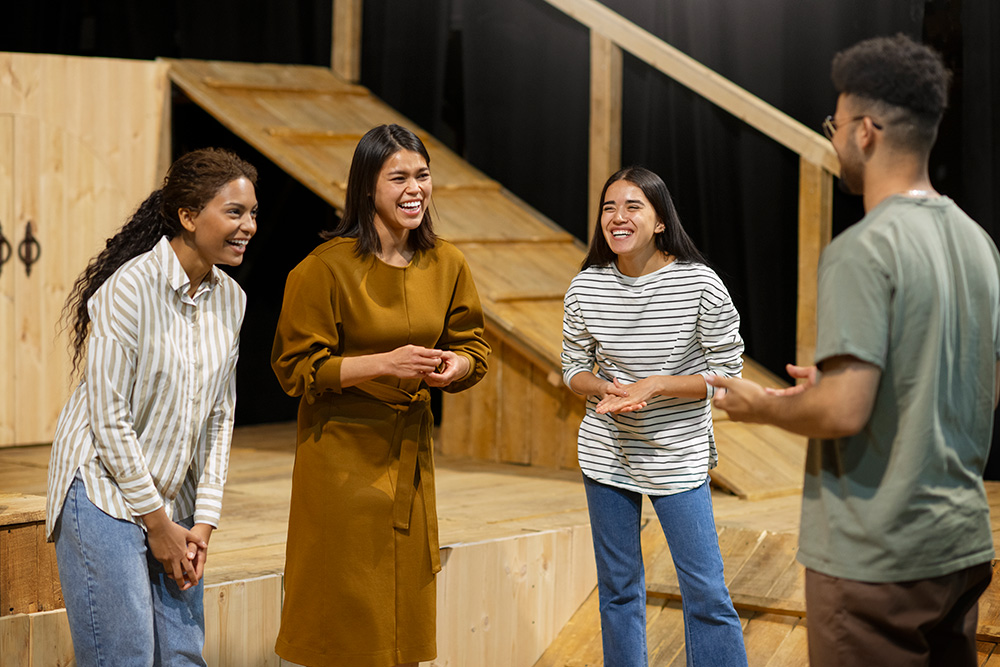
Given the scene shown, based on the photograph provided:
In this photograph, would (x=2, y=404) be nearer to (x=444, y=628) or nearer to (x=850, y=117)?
(x=444, y=628)

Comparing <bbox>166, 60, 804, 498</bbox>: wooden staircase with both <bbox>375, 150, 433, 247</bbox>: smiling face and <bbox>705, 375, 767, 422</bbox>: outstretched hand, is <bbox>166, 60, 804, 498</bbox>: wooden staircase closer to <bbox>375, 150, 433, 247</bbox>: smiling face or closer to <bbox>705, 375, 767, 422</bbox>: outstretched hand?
<bbox>375, 150, 433, 247</bbox>: smiling face

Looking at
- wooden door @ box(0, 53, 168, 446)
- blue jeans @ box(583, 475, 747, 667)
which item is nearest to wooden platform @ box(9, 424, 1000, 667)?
blue jeans @ box(583, 475, 747, 667)

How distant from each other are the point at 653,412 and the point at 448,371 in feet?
1.76

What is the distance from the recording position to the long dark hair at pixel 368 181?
2.65 m

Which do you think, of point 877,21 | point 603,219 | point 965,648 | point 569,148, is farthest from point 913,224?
point 569,148

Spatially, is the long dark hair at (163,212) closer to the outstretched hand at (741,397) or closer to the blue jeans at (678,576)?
the outstretched hand at (741,397)

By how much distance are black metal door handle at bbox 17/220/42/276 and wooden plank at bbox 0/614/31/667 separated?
2.98m

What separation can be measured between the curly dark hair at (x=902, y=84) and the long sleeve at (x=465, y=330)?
3.85 feet

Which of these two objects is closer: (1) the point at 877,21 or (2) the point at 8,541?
(2) the point at 8,541

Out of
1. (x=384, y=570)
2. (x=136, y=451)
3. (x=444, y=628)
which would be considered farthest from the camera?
(x=444, y=628)

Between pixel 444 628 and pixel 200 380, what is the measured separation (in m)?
1.54

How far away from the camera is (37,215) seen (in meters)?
5.41

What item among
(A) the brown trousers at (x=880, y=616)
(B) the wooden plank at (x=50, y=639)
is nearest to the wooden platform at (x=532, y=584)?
(B) the wooden plank at (x=50, y=639)

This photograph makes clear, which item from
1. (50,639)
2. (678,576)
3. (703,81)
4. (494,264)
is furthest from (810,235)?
(50,639)
